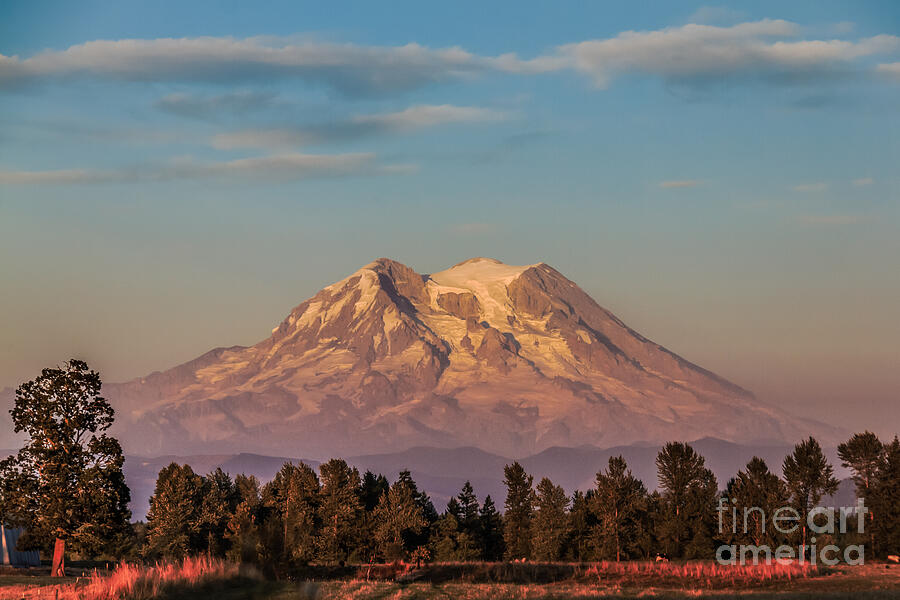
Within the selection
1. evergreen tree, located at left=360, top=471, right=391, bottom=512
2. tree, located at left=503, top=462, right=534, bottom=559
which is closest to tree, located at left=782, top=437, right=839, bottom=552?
tree, located at left=503, top=462, right=534, bottom=559

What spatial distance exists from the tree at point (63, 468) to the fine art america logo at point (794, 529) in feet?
225

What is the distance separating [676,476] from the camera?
161750 millimetres

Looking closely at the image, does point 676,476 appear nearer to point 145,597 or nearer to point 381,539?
point 381,539

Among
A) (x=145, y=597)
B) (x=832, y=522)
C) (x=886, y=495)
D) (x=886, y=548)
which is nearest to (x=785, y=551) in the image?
(x=832, y=522)

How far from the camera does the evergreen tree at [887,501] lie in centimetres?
13612

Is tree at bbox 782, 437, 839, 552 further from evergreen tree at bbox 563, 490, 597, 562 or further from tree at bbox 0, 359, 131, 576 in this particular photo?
tree at bbox 0, 359, 131, 576

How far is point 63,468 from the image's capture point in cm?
7681

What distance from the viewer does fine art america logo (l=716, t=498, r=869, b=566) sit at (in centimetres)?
11907

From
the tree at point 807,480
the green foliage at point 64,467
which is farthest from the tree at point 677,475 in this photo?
the green foliage at point 64,467

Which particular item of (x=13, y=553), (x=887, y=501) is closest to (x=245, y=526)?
(x=13, y=553)

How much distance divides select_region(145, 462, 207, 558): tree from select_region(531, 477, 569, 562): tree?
46909 millimetres

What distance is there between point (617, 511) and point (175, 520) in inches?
2391

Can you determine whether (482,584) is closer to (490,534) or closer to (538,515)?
(538,515)

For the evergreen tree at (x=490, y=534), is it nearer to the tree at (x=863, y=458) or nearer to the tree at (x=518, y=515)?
the tree at (x=518, y=515)
